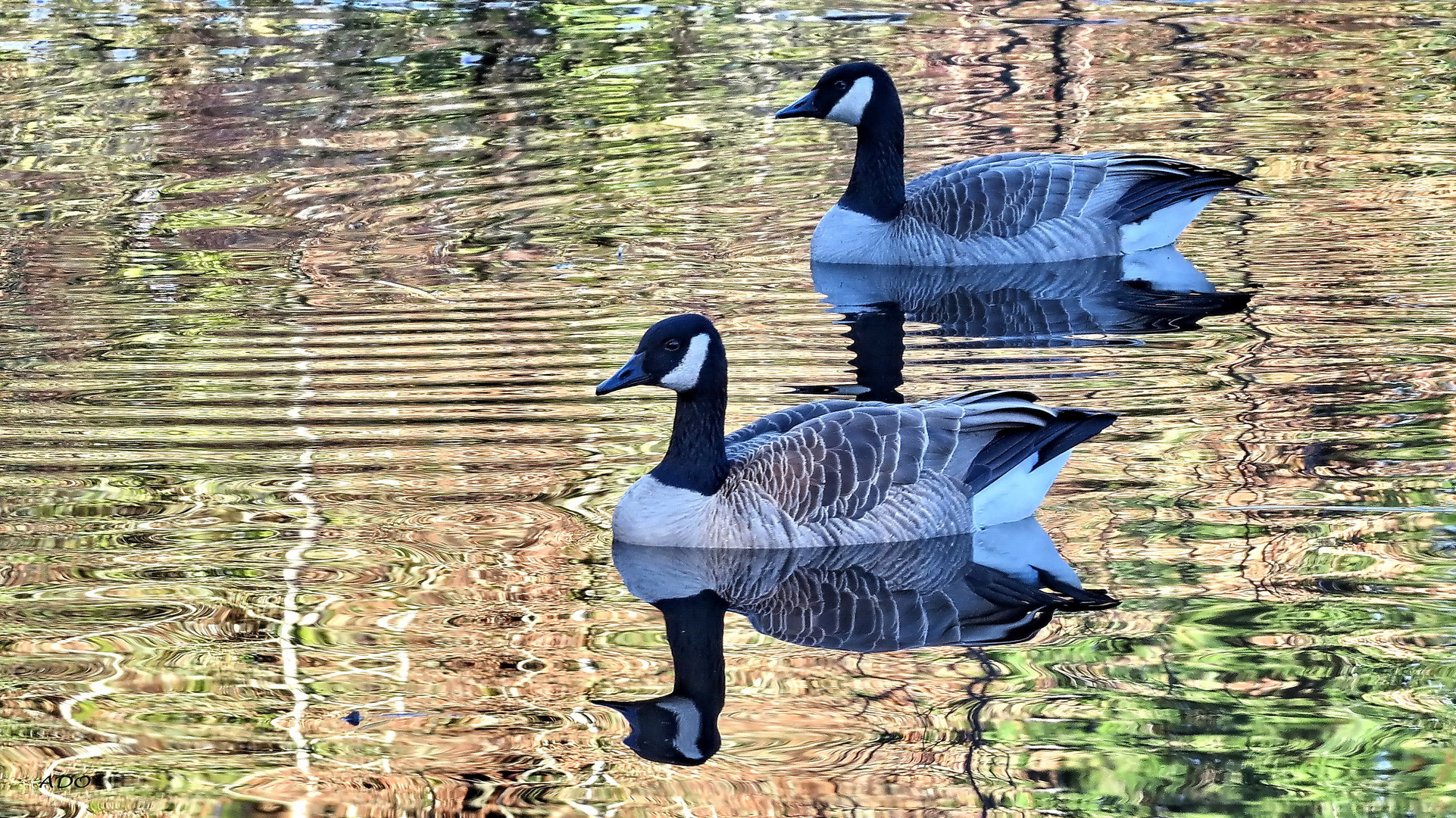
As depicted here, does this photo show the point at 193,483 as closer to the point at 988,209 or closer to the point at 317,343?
the point at 317,343

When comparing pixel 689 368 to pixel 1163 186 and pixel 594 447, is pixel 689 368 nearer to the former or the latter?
pixel 594 447

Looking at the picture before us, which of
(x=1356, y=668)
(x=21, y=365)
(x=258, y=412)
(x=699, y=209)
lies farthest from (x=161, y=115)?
(x=1356, y=668)

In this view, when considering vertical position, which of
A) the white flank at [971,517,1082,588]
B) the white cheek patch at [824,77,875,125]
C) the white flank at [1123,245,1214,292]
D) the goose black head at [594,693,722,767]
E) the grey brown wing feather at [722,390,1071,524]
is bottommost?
the white flank at [1123,245,1214,292]

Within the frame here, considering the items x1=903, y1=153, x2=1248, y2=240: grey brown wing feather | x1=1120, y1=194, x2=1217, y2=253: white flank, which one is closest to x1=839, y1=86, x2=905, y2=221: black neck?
x1=903, y1=153, x2=1248, y2=240: grey brown wing feather

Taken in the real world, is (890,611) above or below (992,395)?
below

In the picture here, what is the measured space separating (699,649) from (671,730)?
0.77m

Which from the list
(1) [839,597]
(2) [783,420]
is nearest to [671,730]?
(1) [839,597]

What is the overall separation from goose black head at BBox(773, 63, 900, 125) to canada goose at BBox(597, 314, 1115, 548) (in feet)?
19.7

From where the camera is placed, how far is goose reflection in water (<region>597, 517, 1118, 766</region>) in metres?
7.08

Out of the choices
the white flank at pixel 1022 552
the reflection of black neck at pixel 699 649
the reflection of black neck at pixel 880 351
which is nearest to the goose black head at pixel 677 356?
the reflection of black neck at pixel 699 649

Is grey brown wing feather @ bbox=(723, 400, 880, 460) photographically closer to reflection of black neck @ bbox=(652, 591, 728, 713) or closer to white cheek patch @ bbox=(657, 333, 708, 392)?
white cheek patch @ bbox=(657, 333, 708, 392)

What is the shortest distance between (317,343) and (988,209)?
4987mm

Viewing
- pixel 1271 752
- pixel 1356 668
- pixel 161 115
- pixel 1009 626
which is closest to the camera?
pixel 1271 752

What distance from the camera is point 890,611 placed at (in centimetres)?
788
